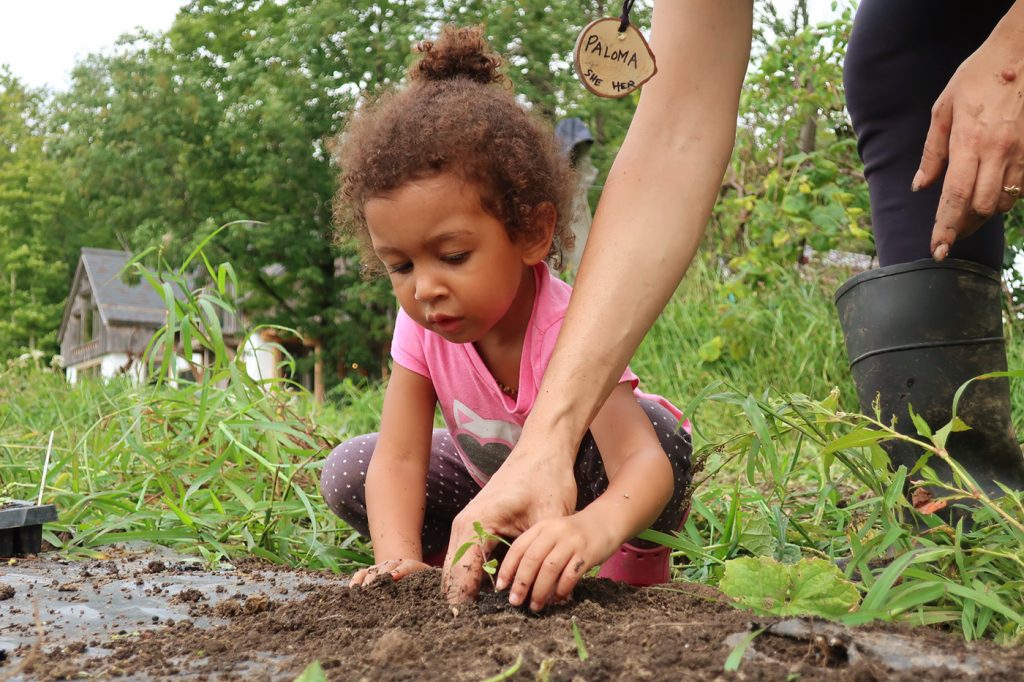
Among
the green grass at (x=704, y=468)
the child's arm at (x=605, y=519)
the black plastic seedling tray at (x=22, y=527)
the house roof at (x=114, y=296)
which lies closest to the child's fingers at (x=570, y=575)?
the child's arm at (x=605, y=519)

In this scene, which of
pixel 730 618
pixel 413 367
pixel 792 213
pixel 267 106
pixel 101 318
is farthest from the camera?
pixel 101 318

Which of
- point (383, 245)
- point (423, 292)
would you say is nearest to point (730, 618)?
point (423, 292)

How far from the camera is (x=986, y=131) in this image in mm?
1307

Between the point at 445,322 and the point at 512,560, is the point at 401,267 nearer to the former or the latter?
the point at 445,322

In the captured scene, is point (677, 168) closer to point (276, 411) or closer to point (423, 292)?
point (423, 292)

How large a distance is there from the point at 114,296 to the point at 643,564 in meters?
37.4

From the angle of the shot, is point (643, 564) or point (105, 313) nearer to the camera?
point (643, 564)

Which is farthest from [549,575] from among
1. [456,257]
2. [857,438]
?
[456,257]

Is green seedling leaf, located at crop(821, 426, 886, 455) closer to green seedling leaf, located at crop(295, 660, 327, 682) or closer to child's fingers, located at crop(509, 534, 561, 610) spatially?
child's fingers, located at crop(509, 534, 561, 610)

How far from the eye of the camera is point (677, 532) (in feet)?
6.77

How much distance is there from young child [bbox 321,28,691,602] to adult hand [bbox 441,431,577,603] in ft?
0.28

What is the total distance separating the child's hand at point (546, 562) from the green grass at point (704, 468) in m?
0.25

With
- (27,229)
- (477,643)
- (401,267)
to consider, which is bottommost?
(477,643)

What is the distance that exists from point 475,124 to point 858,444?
0.93 meters
